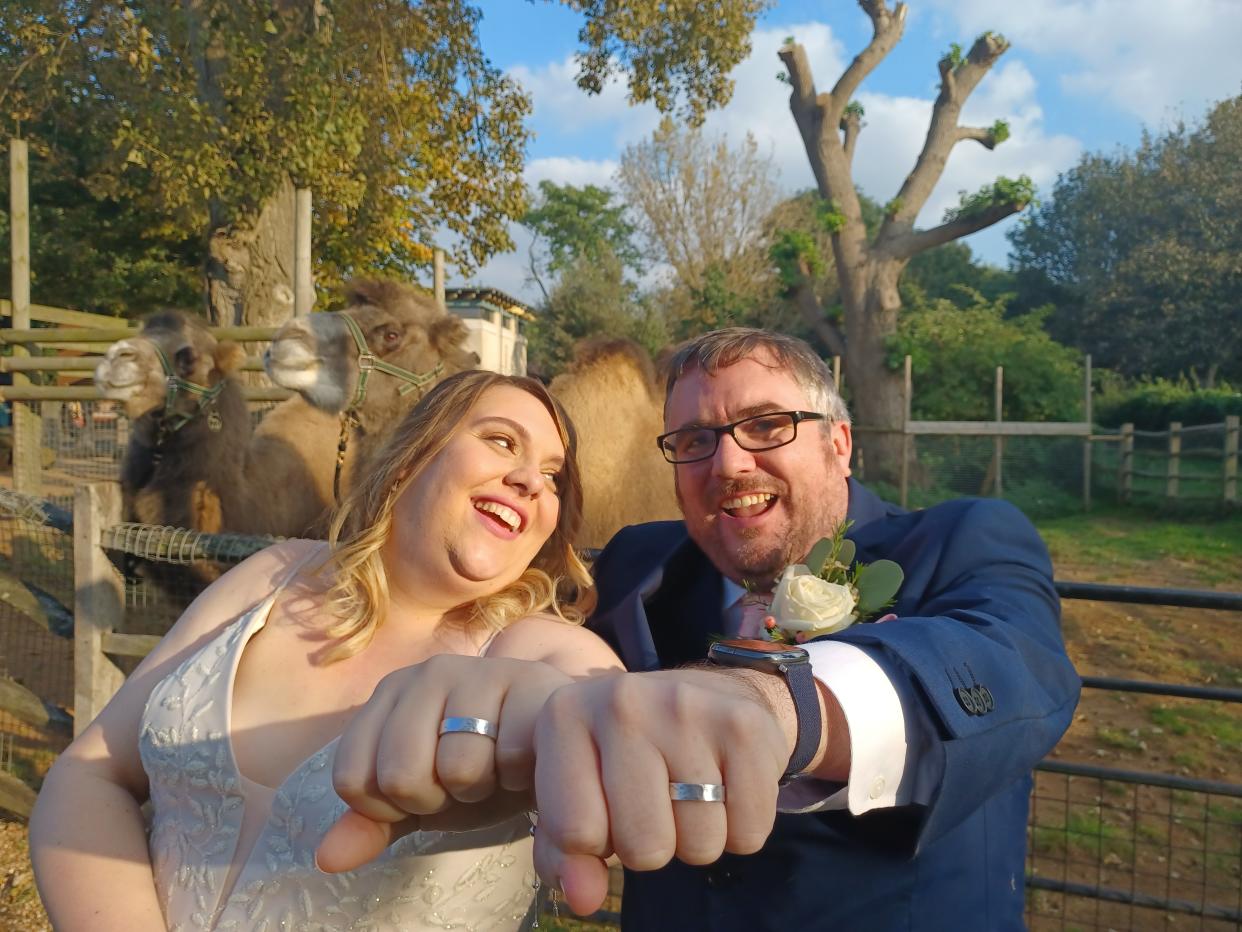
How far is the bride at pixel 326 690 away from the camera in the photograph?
→ 1598mm

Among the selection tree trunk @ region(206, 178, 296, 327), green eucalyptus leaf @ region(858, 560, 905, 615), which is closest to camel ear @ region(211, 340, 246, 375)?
tree trunk @ region(206, 178, 296, 327)

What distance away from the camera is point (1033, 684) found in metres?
1.37

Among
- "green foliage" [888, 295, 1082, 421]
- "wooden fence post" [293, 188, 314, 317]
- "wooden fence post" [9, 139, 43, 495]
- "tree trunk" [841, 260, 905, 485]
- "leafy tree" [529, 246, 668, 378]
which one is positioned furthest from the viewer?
"leafy tree" [529, 246, 668, 378]

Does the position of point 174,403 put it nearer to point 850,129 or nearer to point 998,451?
point 998,451

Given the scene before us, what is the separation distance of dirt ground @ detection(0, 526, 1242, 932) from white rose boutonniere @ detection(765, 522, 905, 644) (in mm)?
2451

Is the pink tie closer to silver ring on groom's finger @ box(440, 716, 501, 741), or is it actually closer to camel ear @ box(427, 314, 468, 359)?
silver ring on groom's finger @ box(440, 716, 501, 741)

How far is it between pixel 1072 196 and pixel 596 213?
79.8 feet

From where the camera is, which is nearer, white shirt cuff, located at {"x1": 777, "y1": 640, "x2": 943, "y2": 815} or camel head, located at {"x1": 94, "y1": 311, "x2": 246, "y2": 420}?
white shirt cuff, located at {"x1": 777, "y1": 640, "x2": 943, "y2": 815}

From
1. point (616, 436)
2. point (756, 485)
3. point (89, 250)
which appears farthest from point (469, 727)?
point (89, 250)

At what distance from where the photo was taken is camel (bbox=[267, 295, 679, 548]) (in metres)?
4.78

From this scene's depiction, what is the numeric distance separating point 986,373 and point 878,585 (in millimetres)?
19131

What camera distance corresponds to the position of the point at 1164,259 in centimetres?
3288

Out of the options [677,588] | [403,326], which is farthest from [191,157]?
[677,588]

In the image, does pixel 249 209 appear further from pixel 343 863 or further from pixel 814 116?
pixel 814 116
